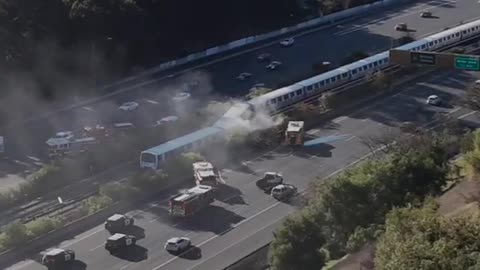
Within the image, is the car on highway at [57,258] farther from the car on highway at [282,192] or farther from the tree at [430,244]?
the tree at [430,244]

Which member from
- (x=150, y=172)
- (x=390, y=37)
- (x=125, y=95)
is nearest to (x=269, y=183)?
(x=150, y=172)

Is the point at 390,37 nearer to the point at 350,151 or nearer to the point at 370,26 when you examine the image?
the point at 370,26

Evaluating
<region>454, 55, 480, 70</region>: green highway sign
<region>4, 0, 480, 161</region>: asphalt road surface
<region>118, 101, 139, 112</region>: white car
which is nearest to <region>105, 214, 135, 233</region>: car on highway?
<region>4, 0, 480, 161</region>: asphalt road surface

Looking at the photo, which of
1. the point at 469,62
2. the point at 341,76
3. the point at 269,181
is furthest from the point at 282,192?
the point at 341,76

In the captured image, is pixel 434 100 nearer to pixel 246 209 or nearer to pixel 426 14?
pixel 246 209

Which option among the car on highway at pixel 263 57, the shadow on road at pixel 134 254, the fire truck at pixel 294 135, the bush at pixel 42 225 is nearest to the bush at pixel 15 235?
the bush at pixel 42 225

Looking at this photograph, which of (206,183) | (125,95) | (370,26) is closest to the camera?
(206,183)
